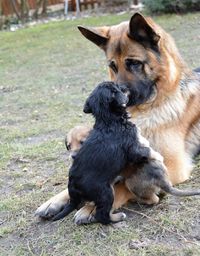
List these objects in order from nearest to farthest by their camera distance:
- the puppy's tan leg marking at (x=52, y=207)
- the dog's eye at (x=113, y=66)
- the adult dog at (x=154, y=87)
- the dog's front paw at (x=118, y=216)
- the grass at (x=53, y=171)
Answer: the grass at (x=53, y=171), the dog's front paw at (x=118, y=216), the puppy's tan leg marking at (x=52, y=207), the adult dog at (x=154, y=87), the dog's eye at (x=113, y=66)

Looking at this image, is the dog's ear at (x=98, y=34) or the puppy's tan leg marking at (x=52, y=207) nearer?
the puppy's tan leg marking at (x=52, y=207)

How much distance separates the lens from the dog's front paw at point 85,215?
152 inches

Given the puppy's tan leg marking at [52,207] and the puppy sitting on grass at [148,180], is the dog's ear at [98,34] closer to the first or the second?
the puppy sitting on grass at [148,180]

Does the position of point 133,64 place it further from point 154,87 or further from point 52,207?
point 52,207

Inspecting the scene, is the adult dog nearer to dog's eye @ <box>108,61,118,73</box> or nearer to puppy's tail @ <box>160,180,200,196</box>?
dog's eye @ <box>108,61,118,73</box>

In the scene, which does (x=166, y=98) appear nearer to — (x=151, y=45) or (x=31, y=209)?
(x=151, y=45)

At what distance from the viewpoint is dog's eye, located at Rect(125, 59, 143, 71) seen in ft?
14.0

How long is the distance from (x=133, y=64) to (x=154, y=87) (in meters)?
0.29

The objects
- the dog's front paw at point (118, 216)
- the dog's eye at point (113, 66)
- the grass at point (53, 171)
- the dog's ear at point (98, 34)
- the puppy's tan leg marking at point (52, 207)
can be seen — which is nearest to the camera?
the grass at point (53, 171)

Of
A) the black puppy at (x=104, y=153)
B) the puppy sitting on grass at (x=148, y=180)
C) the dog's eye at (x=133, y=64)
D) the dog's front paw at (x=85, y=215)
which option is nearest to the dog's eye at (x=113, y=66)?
the dog's eye at (x=133, y=64)

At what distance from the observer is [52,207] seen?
4.12 metres

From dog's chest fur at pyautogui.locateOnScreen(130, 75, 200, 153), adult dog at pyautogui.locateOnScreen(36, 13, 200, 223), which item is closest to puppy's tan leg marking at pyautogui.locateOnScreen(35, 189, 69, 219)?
adult dog at pyautogui.locateOnScreen(36, 13, 200, 223)

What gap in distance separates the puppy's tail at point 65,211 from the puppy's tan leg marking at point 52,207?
5cm

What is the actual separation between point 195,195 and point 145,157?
2.12 feet
